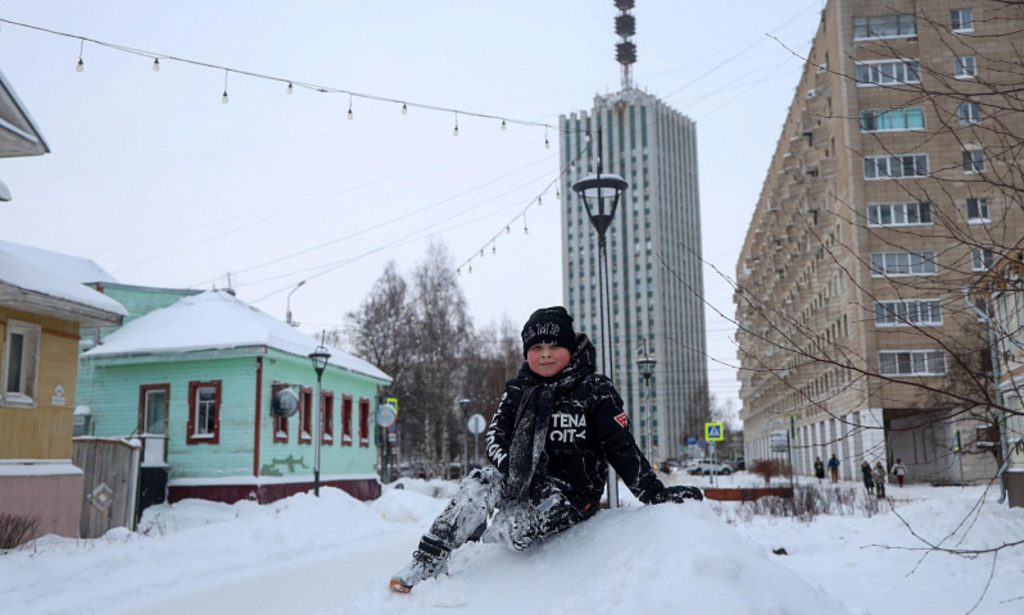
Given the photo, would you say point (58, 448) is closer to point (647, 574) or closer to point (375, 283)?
A: point (647, 574)

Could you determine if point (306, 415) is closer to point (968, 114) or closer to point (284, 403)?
point (284, 403)

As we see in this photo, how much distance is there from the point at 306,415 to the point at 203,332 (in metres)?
4.06

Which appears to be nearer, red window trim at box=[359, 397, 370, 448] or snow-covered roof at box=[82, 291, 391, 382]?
snow-covered roof at box=[82, 291, 391, 382]

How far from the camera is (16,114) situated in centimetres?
1368

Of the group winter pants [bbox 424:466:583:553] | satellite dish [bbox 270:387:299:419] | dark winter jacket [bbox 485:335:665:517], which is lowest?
winter pants [bbox 424:466:583:553]

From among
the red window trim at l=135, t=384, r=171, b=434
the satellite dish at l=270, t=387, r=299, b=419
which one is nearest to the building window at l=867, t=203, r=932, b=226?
the satellite dish at l=270, t=387, r=299, b=419

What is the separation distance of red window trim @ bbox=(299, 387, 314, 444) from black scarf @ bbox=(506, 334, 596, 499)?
21.8 meters

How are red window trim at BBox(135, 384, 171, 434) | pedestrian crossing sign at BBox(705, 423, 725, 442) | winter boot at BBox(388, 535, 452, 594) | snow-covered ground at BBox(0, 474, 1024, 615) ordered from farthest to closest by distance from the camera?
1. pedestrian crossing sign at BBox(705, 423, 725, 442)
2. red window trim at BBox(135, 384, 171, 434)
3. winter boot at BBox(388, 535, 452, 594)
4. snow-covered ground at BBox(0, 474, 1024, 615)

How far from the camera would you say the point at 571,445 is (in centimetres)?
470

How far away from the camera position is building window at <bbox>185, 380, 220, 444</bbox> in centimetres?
2353

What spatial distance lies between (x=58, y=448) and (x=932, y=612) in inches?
545

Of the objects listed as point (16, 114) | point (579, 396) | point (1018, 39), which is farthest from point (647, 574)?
point (16, 114)

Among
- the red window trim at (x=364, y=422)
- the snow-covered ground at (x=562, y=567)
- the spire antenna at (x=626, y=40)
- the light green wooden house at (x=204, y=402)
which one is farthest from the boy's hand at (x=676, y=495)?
the spire antenna at (x=626, y=40)

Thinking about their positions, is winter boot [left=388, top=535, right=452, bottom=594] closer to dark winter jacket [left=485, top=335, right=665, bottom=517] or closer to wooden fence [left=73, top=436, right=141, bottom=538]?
dark winter jacket [left=485, top=335, right=665, bottom=517]
